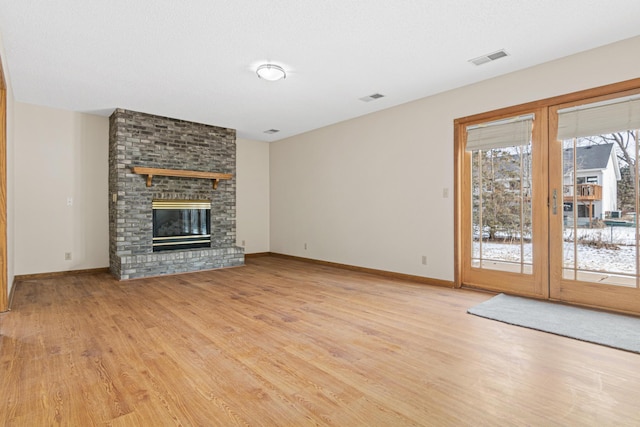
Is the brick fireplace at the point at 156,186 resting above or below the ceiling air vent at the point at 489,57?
below

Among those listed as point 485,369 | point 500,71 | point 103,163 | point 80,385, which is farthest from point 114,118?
point 485,369

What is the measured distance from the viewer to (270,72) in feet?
11.9

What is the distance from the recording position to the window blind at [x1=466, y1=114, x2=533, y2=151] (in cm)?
381

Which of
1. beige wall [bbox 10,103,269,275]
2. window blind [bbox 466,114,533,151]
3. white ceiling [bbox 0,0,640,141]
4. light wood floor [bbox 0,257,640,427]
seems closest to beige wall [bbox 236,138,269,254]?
beige wall [bbox 10,103,269,275]

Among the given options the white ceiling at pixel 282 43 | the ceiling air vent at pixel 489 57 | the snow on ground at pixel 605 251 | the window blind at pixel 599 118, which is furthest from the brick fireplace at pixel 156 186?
the window blind at pixel 599 118

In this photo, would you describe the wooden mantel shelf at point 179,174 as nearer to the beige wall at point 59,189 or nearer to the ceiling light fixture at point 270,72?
the beige wall at point 59,189

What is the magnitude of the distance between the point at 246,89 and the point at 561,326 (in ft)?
13.7

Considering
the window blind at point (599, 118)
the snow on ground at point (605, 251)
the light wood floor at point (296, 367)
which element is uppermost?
the window blind at point (599, 118)

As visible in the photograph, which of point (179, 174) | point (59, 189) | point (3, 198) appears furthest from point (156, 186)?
point (3, 198)

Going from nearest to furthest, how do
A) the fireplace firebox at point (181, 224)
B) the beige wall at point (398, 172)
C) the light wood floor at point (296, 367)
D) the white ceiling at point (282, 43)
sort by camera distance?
the light wood floor at point (296, 367) < the white ceiling at point (282, 43) < the beige wall at point (398, 172) < the fireplace firebox at point (181, 224)

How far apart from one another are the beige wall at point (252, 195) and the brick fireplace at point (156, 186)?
2.79 ft

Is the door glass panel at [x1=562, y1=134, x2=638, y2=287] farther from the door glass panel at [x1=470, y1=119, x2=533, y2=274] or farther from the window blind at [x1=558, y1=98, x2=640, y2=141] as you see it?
the door glass panel at [x1=470, y1=119, x2=533, y2=274]

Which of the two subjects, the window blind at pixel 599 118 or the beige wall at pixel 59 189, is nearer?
the window blind at pixel 599 118

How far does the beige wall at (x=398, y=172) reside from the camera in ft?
A: 11.7
